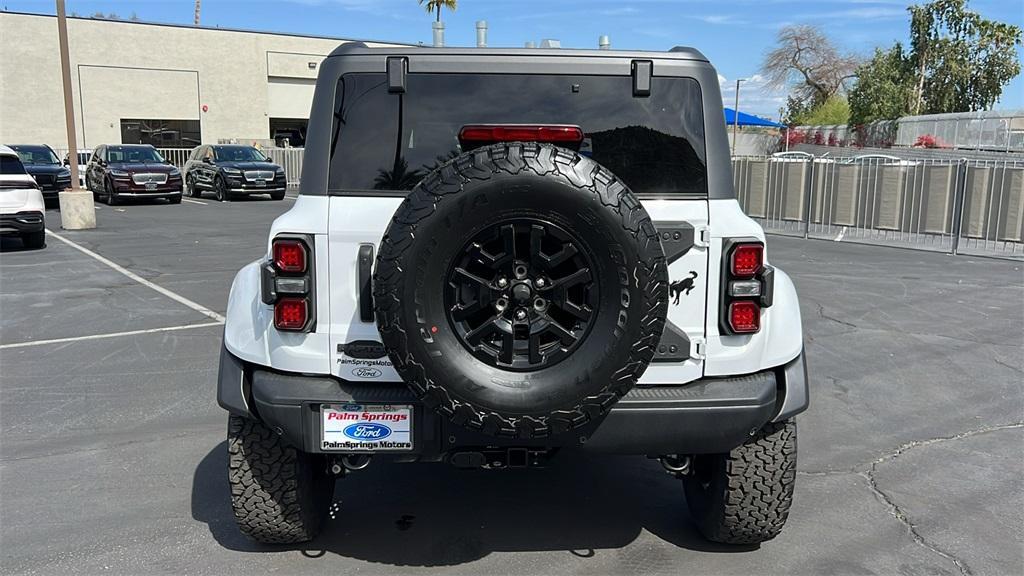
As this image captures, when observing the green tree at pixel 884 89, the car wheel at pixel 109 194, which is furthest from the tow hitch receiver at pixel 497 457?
the green tree at pixel 884 89

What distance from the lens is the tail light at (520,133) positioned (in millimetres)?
2998

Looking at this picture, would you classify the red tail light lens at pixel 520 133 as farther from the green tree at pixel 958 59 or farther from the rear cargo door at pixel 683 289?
the green tree at pixel 958 59

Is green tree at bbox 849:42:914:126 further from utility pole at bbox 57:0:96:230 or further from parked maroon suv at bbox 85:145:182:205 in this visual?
utility pole at bbox 57:0:96:230

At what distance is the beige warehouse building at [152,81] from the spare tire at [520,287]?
130 feet

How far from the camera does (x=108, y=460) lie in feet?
15.2

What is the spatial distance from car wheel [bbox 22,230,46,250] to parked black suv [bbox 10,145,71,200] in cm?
830

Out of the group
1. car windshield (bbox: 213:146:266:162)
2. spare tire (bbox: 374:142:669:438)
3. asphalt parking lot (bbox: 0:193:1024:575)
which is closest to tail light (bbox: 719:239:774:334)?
spare tire (bbox: 374:142:669:438)

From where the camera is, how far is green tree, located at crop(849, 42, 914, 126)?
4391cm

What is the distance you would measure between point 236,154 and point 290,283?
78.8 feet

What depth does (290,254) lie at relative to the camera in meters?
3.07

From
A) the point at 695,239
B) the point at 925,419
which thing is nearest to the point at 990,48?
the point at 925,419

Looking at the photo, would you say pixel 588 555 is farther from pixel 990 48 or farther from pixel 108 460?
pixel 990 48

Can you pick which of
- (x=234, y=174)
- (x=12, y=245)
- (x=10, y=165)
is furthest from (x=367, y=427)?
(x=234, y=174)

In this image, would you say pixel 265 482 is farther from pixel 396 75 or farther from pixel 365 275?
pixel 396 75
